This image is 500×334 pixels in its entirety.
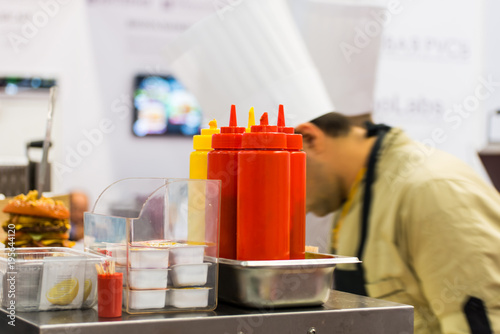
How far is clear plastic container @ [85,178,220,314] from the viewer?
1018 millimetres

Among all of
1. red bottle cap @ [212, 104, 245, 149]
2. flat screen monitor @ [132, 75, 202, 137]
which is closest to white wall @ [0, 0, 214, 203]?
flat screen monitor @ [132, 75, 202, 137]

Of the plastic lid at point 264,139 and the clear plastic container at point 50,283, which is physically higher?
the plastic lid at point 264,139

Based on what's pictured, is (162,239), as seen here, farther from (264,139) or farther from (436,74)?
(436,74)

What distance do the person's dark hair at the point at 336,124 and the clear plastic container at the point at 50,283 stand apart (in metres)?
1.26

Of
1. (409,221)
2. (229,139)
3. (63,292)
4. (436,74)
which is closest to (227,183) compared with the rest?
(229,139)

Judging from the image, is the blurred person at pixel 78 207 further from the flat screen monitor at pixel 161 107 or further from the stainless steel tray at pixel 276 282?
the stainless steel tray at pixel 276 282

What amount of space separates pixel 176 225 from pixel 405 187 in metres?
1.12

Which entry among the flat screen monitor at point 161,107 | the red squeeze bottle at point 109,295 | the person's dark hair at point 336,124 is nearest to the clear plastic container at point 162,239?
the red squeeze bottle at point 109,295

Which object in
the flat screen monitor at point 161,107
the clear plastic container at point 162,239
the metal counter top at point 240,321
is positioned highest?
the flat screen monitor at point 161,107

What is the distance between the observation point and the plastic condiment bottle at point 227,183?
3.76 ft

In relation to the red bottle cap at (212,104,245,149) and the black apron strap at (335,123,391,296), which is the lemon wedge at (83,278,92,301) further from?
the black apron strap at (335,123,391,296)

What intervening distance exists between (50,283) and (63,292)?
2 centimetres

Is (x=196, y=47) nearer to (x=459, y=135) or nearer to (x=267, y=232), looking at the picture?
→ (x=267, y=232)

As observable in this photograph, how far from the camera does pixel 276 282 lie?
107 cm
